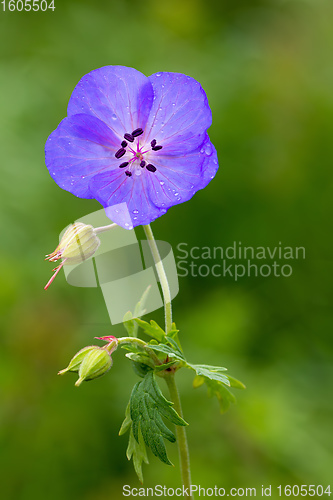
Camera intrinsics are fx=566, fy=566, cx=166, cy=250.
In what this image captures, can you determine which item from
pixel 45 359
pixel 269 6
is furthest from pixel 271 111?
pixel 45 359

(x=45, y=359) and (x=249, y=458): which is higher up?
(x=45, y=359)

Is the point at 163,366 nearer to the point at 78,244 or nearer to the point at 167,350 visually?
the point at 167,350

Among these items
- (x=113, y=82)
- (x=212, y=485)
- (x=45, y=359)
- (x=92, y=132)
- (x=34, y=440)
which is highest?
(x=113, y=82)

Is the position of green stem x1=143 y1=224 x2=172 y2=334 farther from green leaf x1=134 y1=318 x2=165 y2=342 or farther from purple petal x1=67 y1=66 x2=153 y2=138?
purple petal x1=67 y1=66 x2=153 y2=138

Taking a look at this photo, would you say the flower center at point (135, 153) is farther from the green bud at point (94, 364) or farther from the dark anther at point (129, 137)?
the green bud at point (94, 364)

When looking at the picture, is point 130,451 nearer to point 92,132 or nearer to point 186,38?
point 92,132

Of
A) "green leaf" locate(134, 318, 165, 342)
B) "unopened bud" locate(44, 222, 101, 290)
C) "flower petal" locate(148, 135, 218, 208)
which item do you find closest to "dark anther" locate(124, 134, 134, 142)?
"flower petal" locate(148, 135, 218, 208)

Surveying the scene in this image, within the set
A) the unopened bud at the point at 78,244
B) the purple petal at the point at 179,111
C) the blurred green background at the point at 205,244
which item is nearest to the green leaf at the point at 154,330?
the unopened bud at the point at 78,244
